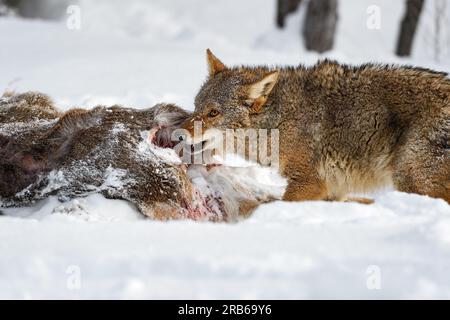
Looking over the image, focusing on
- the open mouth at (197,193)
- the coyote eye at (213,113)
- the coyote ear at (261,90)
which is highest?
the coyote ear at (261,90)

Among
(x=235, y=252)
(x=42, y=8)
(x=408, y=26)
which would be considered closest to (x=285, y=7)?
(x=408, y=26)

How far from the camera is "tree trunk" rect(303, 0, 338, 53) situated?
605 inches

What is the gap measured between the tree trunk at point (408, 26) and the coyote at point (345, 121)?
10.9 m

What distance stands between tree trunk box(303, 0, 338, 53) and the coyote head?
9606mm

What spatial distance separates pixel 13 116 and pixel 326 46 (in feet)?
35.2

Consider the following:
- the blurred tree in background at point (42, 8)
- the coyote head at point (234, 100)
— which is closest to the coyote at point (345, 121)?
the coyote head at point (234, 100)

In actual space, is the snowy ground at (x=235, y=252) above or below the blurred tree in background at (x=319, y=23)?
below

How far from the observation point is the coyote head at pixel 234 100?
5.97 m

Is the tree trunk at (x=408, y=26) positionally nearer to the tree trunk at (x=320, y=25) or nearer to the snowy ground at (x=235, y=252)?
the tree trunk at (x=320, y=25)

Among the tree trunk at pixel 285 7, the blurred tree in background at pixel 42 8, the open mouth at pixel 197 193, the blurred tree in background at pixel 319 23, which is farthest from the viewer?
the blurred tree in background at pixel 42 8

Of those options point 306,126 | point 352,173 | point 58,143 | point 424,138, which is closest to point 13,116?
point 58,143

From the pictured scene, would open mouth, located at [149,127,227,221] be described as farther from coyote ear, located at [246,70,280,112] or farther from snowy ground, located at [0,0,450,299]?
coyote ear, located at [246,70,280,112]

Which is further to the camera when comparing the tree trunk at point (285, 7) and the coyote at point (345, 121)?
the tree trunk at point (285, 7)

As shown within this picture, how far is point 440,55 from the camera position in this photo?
1731 centimetres
